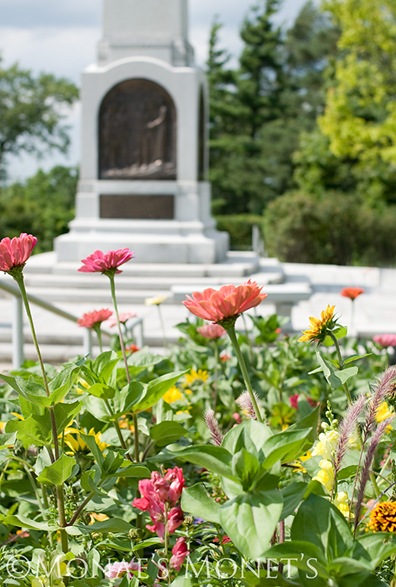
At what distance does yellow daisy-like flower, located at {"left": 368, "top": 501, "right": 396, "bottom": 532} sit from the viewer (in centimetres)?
118

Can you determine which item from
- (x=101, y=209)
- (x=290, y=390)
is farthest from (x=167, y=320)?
(x=290, y=390)

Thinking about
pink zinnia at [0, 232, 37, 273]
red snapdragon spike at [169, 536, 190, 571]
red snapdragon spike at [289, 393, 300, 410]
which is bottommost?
red snapdragon spike at [289, 393, 300, 410]

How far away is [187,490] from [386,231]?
57.7 feet

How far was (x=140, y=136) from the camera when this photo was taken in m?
11.5

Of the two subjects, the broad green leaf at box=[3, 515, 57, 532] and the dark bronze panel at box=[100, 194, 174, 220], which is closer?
the broad green leaf at box=[3, 515, 57, 532]

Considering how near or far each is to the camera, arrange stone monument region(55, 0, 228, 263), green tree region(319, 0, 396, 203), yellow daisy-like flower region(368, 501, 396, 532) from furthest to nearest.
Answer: green tree region(319, 0, 396, 203), stone monument region(55, 0, 228, 263), yellow daisy-like flower region(368, 501, 396, 532)

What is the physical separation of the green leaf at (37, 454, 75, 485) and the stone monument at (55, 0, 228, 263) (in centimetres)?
978

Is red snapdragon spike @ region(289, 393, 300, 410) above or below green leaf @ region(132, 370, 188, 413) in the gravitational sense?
below

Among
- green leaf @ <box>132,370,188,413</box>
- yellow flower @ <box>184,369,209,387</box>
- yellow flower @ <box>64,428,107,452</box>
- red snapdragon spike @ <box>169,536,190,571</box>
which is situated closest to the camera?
→ red snapdragon spike @ <box>169,536,190,571</box>

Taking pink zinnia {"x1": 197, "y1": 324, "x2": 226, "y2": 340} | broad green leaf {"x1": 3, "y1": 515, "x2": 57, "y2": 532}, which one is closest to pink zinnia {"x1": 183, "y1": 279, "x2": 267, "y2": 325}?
broad green leaf {"x1": 3, "y1": 515, "x2": 57, "y2": 532}

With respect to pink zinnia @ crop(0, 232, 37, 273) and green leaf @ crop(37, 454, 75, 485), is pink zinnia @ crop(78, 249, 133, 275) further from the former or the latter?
green leaf @ crop(37, 454, 75, 485)

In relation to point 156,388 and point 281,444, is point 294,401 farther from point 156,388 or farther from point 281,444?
point 281,444

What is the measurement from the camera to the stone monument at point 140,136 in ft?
37.3

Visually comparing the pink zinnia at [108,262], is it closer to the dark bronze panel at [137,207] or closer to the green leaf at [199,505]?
the green leaf at [199,505]
